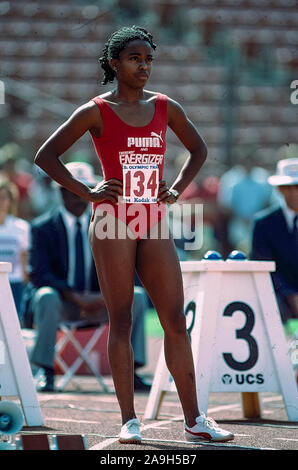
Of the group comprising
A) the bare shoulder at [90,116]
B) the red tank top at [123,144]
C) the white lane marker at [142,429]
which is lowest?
the white lane marker at [142,429]

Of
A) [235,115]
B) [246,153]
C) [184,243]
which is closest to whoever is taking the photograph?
[184,243]

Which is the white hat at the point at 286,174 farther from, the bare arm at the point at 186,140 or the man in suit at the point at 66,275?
the bare arm at the point at 186,140

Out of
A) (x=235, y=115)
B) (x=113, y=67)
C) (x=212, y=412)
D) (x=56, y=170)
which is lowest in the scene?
(x=212, y=412)

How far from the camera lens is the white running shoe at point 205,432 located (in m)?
4.47

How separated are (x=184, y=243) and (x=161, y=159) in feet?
20.0

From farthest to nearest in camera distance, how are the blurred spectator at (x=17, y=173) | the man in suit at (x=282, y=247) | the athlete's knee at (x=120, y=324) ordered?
the blurred spectator at (x=17, y=173)
the man in suit at (x=282, y=247)
the athlete's knee at (x=120, y=324)

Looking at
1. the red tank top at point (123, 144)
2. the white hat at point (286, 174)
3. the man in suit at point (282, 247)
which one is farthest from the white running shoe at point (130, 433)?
the white hat at point (286, 174)

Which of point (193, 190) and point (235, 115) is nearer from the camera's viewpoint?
point (193, 190)

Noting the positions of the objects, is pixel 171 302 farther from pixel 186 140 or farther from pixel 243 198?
pixel 243 198

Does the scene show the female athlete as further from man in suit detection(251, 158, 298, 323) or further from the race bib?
man in suit detection(251, 158, 298, 323)

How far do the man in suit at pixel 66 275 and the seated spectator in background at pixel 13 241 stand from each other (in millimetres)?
975
